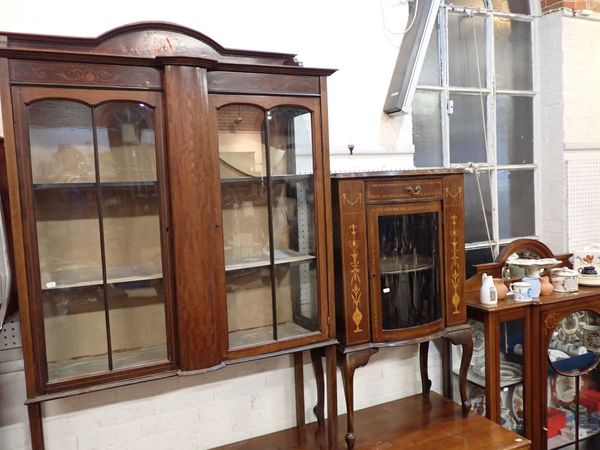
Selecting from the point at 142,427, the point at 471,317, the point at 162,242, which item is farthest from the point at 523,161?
the point at 142,427

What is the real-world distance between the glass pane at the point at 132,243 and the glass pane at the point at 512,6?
2285mm

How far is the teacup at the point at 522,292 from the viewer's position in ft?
7.59

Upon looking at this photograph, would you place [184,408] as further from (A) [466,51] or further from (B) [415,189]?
(A) [466,51]

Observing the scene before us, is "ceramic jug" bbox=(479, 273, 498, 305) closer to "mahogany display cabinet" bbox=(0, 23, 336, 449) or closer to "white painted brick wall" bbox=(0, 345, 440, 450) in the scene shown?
"white painted brick wall" bbox=(0, 345, 440, 450)

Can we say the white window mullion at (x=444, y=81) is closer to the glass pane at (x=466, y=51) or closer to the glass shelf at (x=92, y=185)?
the glass pane at (x=466, y=51)

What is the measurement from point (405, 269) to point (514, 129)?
1451 millimetres

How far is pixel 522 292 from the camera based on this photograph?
2.32 meters

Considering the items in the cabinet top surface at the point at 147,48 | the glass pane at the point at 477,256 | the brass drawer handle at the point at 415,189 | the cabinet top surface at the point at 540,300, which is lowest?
the cabinet top surface at the point at 540,300

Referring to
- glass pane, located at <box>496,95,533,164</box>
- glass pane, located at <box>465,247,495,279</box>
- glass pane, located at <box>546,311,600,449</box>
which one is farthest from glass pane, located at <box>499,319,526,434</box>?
glass pane, located at <box>496,95,533,164</box>

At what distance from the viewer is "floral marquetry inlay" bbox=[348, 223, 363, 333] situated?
190 cm

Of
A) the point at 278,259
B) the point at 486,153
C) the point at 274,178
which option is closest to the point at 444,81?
the point at 486,153

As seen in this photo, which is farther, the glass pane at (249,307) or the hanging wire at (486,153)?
the hanging wire at (486,153)

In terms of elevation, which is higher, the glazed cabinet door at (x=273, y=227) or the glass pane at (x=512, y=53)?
the glass pane at (x=512, y=53)

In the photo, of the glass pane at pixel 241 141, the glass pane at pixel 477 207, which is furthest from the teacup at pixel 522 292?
the glass pane at pixel 241 141
